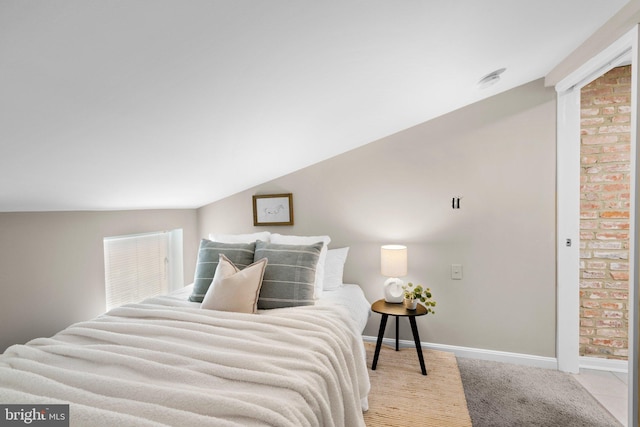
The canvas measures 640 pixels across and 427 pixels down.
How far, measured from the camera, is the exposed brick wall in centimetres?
251

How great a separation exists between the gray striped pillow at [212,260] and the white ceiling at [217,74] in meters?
0.62

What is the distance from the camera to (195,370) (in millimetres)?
1282

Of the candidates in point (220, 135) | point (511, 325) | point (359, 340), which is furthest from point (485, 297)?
point (220, 135)

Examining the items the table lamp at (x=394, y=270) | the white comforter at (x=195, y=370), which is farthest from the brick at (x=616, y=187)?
the white comforter at (x=195, y=370)

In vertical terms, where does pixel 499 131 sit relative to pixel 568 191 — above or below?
above

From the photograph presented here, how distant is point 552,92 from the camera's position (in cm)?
251

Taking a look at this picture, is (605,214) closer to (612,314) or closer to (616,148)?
Answer: (616,148)

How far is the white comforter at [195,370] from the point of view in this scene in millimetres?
1058

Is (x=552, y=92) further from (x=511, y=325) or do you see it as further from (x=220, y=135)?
(x=220, y=135)

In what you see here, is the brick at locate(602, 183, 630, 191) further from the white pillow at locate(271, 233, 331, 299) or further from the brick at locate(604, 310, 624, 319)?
the white pillow at locate(271, 233, 331, 299)

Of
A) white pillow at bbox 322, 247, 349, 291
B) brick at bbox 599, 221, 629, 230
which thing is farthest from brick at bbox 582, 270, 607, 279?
white pillow at bbox 322, 247, 349, 291

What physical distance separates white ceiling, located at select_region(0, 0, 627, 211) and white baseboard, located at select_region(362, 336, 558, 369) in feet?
6.68

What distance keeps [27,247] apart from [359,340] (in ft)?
7.26

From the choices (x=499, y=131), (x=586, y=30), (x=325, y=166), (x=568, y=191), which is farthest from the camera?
(x=325, y=166)
